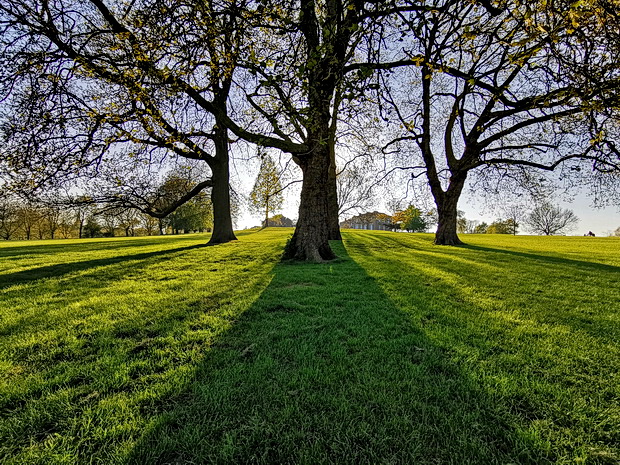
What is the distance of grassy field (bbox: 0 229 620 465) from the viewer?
1.65 metres

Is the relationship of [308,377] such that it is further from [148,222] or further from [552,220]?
[552,220]

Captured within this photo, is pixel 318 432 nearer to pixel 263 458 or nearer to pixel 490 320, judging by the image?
pixel 263 458

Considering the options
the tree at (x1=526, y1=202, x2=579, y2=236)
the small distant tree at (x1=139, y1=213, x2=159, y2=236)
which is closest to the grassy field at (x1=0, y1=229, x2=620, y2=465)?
the small distant tree at (x1=139, y1=213, x2=159, y2=236)

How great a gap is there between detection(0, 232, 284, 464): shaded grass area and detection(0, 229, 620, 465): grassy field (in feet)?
0.05

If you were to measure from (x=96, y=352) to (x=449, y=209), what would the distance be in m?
15.4

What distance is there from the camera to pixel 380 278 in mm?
6250

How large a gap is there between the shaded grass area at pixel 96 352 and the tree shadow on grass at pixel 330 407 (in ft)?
0.97

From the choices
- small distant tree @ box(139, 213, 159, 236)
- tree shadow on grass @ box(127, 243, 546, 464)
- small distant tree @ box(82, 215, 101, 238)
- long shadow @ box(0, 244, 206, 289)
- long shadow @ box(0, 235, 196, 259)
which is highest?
small distant tree @ box(139, 213, 159, 236)

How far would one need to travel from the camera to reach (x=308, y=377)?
2352mm

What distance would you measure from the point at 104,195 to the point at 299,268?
732cm

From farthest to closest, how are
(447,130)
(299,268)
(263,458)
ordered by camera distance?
(447,130) < (299,268) < (263,458)

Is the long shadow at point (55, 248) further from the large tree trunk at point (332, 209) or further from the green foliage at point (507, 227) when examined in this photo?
the green foliage at point (507, 227)

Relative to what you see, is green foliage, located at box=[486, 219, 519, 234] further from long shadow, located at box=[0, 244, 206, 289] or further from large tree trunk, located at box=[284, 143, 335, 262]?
long shadow, located at box=[0, 244, 206, 289]

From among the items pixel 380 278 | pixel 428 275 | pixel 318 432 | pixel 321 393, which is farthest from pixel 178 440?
pixel 428 275
